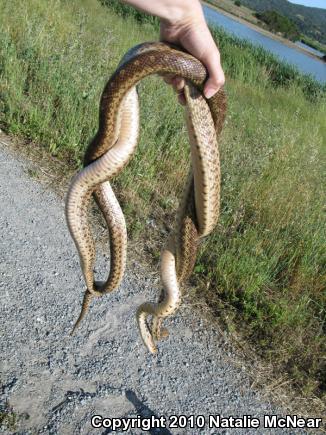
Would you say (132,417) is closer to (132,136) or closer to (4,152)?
(132,136)

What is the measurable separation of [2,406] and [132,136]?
2463 mm

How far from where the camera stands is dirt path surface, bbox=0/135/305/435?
348 cm

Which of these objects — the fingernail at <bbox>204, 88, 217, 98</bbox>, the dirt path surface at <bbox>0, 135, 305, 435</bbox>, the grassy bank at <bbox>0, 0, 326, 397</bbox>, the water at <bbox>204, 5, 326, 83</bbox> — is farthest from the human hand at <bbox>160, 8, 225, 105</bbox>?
the water at <bbox>204, 5, 326, 83</bbox>

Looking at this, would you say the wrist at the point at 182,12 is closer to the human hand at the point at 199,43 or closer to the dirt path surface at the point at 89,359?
the human hand at the point at 199,43

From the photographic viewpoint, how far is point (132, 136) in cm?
194

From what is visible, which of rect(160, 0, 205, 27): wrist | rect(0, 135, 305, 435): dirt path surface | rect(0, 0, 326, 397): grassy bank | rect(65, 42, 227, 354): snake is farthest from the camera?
rect(0, 0, 326, 397): grassy bank

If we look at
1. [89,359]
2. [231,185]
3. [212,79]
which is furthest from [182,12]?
[231,185]

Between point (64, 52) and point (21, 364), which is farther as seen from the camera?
point (64, 52)

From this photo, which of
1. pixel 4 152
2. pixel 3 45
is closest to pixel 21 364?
pixel 4 152

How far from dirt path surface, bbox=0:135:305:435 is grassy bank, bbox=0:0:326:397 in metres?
0.48

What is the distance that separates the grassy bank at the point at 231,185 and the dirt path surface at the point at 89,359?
48 centimetres

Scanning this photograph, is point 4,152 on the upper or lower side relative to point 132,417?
lower

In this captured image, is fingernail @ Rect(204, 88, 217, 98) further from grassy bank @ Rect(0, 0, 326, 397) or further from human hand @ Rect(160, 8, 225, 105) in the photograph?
grassy bank @ Rect(0, 0, 326, 397)

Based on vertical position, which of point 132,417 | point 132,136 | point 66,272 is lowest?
point 66,272
